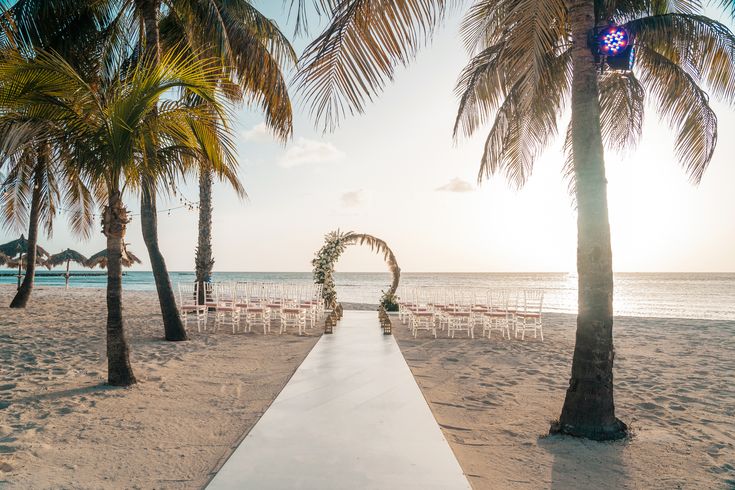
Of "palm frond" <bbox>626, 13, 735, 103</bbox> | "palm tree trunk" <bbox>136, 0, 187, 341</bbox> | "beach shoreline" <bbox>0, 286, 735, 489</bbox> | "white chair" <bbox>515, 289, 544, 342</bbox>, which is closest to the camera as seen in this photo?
"beach shoreline" <bbox>0, 286, 735, 489</bbox>

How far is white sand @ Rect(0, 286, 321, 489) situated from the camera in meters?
3.10

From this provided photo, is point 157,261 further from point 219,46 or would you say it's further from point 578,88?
point 578,88

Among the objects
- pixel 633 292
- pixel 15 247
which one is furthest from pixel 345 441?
pixel 633 292

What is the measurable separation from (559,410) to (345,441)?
8.48 feet

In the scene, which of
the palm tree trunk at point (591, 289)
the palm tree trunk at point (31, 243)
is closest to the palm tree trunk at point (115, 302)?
the palm tree trunk at point (591, 289)

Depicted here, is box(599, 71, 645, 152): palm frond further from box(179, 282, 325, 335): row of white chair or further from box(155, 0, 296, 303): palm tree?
box(179, 282, 325, 335): row of white chair

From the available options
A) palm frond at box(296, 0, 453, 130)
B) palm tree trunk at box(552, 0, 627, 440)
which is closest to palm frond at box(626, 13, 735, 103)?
palm tree trunk at box(552, 0, 627, 440)

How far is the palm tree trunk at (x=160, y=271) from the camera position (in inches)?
329

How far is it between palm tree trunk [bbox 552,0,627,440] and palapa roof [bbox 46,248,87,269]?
1080 inches

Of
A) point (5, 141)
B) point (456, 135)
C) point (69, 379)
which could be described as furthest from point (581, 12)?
point (69, 379)

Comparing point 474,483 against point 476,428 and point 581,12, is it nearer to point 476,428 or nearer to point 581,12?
point 476,428

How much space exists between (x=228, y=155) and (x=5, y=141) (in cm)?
244

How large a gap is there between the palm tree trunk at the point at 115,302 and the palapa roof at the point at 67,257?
2324 cm

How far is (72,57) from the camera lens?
9312mm
